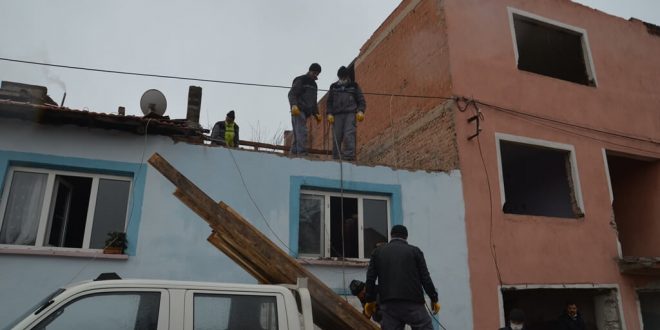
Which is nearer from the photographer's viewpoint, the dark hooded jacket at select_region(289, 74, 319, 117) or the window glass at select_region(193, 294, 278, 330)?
the window glass at select_region(193, 294, 278, 330)

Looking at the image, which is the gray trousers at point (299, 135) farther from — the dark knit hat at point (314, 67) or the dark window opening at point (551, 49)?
the dark window opening at point (551, 49)

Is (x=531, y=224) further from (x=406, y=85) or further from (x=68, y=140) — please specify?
(x=68, y=140)

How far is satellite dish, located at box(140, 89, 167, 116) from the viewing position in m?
7.79

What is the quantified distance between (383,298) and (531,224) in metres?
5.07

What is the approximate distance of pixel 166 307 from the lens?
3439 millimetres

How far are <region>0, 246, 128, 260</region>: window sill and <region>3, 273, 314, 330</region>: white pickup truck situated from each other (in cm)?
288

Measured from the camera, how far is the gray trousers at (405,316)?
5000 mm

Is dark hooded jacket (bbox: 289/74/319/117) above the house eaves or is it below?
above

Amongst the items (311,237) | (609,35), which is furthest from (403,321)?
(609,35)

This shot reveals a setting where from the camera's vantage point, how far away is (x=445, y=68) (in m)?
9.82

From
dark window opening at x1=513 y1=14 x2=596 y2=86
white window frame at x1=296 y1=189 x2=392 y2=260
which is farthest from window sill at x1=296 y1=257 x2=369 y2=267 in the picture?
dark window opening at x1=513 y1=14 x2=596 y2=86

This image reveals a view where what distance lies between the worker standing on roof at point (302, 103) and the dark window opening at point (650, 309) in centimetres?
793

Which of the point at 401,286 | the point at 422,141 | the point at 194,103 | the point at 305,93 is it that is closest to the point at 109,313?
the point at 401,286

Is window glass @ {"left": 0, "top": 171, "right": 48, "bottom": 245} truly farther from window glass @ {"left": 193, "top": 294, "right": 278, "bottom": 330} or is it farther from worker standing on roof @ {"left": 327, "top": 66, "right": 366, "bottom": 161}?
worker standing on roof @ {"left": 327, "top": 66, "right": 366, "bottom": 161}
